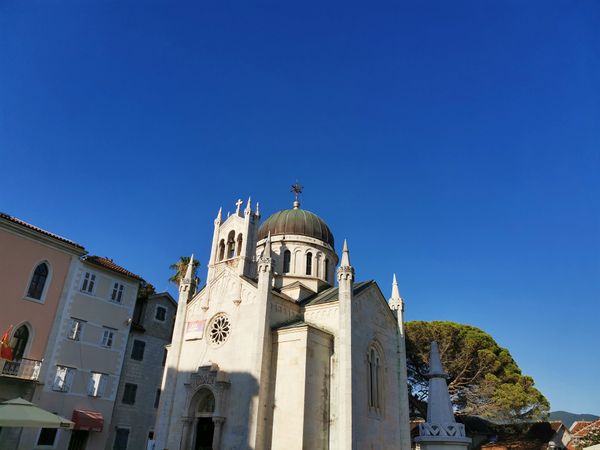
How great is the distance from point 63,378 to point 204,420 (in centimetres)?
856

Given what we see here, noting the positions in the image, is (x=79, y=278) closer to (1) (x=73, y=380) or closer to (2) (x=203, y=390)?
(1) (x=73, y=380)

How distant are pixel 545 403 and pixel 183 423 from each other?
1117 inches

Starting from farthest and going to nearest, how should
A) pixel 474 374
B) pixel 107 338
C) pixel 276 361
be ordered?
pixel 474 374 → pixel 107 338 → pixel 276 361

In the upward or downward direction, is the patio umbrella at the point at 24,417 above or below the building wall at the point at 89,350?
below

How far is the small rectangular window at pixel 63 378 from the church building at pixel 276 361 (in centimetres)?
543

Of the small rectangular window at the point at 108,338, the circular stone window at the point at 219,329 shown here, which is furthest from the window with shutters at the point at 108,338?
the circular stone window at the point at 219,329

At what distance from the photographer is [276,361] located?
22.8 m

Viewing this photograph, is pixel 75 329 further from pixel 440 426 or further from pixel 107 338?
pixel 440 426

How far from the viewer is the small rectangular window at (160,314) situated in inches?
1272

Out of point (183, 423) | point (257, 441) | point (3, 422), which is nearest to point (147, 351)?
point (183, 423)

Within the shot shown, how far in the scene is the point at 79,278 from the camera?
2719 cm

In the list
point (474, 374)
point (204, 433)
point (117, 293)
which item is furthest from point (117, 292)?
point (474, 374)

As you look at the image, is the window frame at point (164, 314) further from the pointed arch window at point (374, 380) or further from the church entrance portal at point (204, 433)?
the pointed arch window at point (374, 380)

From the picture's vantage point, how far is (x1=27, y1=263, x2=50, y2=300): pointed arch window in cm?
2470
